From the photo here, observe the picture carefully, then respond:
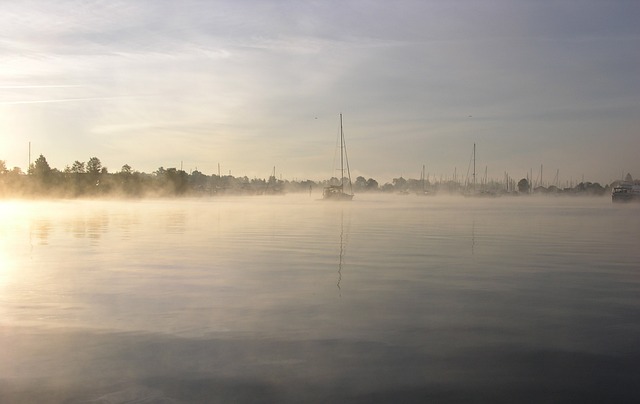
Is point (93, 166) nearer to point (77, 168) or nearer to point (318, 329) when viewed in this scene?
point (77, 168)

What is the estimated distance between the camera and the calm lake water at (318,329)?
9.70m

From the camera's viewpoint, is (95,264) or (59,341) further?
(95,264)

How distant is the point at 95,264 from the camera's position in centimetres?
2462

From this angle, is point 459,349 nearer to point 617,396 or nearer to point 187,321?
point 617,396

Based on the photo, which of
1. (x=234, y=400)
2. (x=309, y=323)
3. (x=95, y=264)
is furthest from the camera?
(x=95, y=264)

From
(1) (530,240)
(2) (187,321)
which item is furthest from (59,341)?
(1) (530,240)

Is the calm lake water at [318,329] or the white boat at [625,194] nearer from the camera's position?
the calm lake water at [318,329]

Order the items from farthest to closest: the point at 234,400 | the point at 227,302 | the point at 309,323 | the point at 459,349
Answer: the point at 227,302 < the point at 309,323 < the point at 459,349 < the point at 234,400

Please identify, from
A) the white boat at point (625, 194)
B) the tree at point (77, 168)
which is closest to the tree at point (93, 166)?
the tree at point (77, 168)

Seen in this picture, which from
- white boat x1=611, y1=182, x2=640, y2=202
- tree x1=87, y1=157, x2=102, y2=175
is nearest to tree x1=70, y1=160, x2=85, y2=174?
tree x1=87, y1=157, x2=102, y2=175

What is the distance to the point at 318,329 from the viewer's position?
13.4 metres

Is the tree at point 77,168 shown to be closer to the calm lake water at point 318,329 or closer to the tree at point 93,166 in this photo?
the tree at point 93,166

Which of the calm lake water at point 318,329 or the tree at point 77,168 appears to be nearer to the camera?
the calm lake water at point 318,329

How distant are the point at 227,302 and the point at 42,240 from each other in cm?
2344
